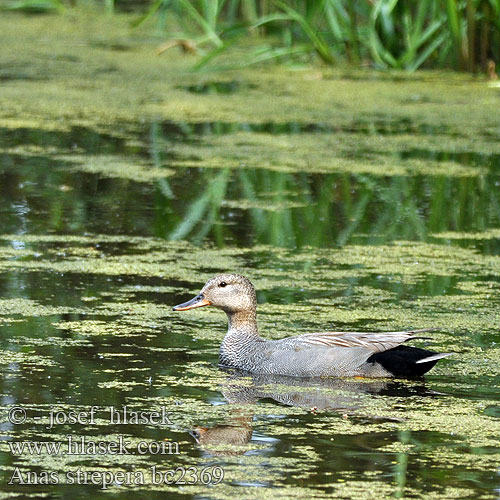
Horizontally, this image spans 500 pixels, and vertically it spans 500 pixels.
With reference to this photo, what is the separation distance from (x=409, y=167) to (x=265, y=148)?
Result: 1.10m

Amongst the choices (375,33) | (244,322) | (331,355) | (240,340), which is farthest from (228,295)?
(375,33)

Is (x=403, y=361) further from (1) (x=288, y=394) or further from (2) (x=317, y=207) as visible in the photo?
(2) (x=317, y=207)

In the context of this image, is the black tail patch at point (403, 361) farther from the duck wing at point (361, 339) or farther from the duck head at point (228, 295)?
the duck head at point (228, 295)

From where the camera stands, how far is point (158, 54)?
13.3 metres

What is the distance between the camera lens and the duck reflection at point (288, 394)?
423 centimetres

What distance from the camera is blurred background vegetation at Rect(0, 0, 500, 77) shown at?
11172 mm

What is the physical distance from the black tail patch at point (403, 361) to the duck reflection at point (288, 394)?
0.06 m

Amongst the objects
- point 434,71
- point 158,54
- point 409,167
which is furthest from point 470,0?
point 158,54

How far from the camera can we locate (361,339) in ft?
16.3

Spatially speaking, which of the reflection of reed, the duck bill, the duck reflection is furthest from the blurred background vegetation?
the duck reflection

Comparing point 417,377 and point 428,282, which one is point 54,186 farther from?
point 417,377

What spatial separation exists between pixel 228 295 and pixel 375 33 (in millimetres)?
6916

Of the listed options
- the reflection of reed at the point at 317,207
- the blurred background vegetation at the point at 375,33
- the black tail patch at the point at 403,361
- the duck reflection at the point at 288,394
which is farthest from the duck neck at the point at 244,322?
the blurred background vegetation at the point at 375,33

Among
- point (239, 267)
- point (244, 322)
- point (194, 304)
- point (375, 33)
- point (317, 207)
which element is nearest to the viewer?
point (244, 322)
